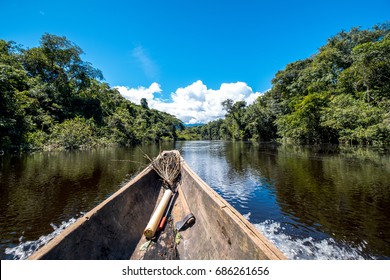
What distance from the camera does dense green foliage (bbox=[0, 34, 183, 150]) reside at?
63.3ft

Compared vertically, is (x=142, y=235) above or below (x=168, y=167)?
below

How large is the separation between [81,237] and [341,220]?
5.64 m

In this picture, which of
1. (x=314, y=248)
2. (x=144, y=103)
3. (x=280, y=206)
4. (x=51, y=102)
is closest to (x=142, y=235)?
(x=314, y=248)

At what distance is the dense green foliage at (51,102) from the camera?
1928cm

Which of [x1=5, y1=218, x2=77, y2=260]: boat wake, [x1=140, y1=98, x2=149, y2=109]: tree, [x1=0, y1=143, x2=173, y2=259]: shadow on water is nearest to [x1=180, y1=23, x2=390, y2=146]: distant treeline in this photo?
[x1=0, y1=143, x2=173, y2=259]: shadow on water

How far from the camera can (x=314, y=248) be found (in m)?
3.55

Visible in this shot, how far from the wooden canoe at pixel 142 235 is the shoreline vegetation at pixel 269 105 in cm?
2059

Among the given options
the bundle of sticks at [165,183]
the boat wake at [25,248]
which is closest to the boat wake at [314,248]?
the bundle of sticks at [165,183]

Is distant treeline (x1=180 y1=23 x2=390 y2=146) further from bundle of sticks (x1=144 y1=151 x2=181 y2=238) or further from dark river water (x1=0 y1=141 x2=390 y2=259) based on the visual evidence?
bundle of sticks (x1=144 y1=151 x2=181 y2=238)

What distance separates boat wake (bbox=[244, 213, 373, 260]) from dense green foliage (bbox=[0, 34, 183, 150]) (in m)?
23.1

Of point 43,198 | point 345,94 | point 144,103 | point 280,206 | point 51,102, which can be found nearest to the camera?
point 280,206

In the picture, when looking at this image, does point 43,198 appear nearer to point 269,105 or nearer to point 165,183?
point 165,183

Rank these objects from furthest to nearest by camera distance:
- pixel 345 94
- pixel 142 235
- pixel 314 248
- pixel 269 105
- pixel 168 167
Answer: pixel 269 105
pixel 345 94
pixel 168 167
pixel 314 248
pixel 142 235

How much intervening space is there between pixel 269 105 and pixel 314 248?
169 feet
